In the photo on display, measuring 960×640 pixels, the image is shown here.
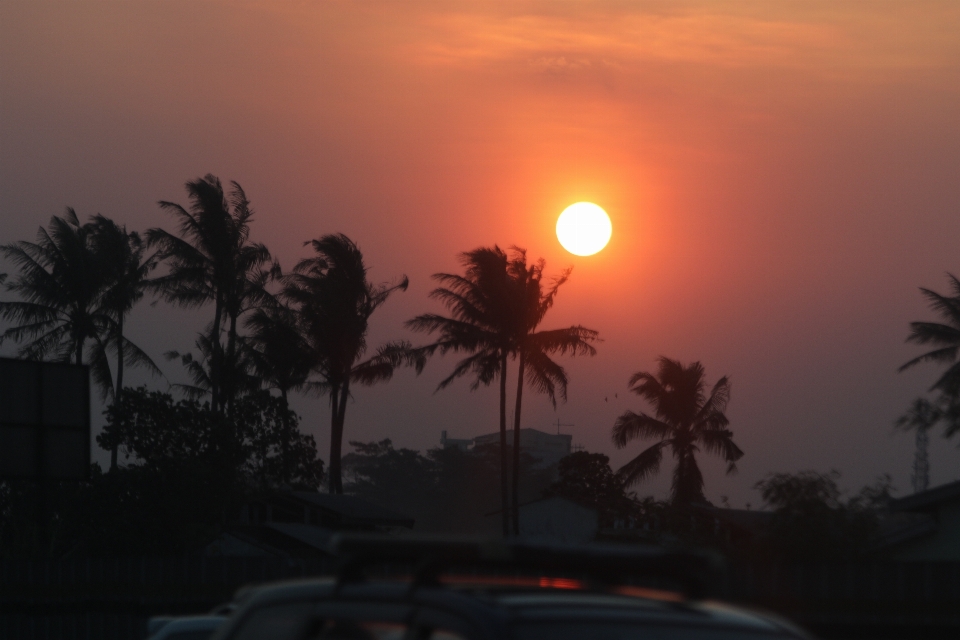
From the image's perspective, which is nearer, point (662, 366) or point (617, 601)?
point (617, 601)

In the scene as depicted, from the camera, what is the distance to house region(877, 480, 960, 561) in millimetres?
24094

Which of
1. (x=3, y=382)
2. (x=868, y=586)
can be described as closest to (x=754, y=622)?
(x=868, y=586)

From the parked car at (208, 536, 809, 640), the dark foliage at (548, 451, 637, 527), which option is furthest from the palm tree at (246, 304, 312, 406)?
the parked car at (208, 536, 809, 640)

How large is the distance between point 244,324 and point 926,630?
4132cm

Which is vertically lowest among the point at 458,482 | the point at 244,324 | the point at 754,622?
the point at 458,482

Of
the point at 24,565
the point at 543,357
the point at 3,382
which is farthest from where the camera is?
the point at 543,357

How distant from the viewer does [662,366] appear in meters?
53.7

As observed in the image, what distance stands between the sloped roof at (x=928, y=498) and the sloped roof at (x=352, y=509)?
104 feet

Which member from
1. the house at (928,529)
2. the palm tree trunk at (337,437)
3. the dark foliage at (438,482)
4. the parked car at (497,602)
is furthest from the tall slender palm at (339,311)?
the dark foliage at (438,482)

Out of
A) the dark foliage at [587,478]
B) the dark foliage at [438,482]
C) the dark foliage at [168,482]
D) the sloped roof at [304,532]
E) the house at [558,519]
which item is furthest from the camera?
the dark foliage at [438,482]

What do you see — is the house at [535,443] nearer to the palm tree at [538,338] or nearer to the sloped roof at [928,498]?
the palm tree at [538,338]

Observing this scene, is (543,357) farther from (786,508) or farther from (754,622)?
(754,622)

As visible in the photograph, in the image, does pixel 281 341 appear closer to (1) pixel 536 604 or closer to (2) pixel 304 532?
(2) pixel 304 532

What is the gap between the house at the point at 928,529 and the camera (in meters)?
24.1
